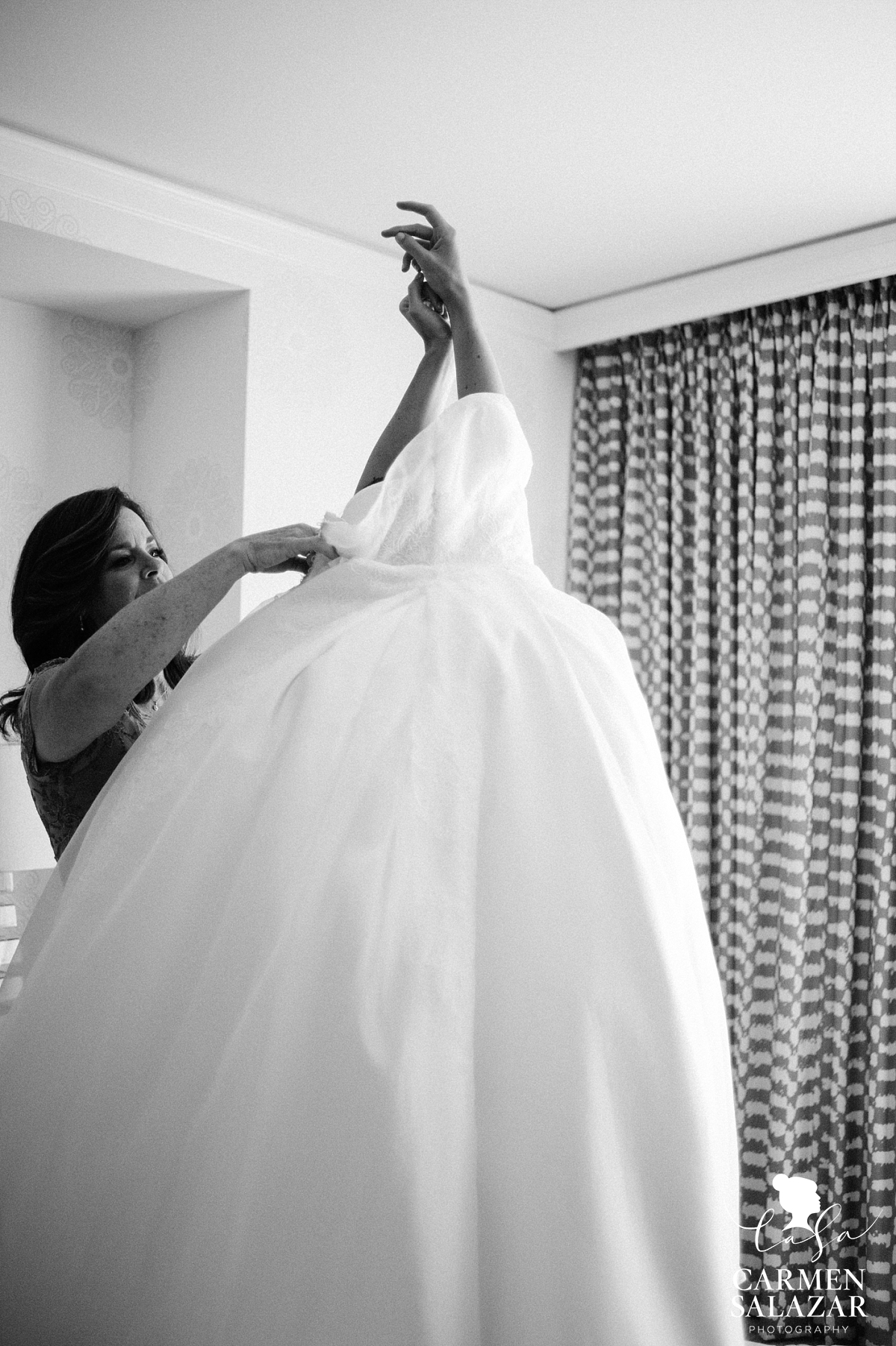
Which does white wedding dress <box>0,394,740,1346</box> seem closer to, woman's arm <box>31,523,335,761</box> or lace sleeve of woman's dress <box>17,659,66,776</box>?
woman's arm <box>31,523,335,761</box>

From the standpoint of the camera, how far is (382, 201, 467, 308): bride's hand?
1.40 meters

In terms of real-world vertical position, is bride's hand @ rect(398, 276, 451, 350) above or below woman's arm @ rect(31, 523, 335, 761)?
above

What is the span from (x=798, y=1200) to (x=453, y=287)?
290 cm

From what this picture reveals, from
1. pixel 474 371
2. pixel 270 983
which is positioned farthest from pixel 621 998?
pixel 474 371

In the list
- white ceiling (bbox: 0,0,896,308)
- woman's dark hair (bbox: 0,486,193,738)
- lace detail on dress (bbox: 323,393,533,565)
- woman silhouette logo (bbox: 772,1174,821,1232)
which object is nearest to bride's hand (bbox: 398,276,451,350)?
lace detail on dress (bbox: 323,393,533,565)

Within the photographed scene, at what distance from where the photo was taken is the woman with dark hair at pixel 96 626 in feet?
4.25

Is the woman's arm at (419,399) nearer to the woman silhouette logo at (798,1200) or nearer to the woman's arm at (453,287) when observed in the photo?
the woman's arm at (453,287)

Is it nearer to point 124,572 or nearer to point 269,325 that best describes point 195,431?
point 269,325

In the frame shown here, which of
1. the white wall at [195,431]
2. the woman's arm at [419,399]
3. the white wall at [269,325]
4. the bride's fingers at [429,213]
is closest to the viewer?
the bride's fingers at [429,213]

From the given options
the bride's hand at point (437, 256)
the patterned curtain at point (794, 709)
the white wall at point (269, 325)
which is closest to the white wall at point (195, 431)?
the white wall at point (269, 325)

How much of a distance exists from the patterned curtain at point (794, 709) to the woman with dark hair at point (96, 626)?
2135 mm

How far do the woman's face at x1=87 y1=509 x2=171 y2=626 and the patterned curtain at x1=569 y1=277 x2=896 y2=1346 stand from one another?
2248 mm

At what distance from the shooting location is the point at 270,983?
989mm

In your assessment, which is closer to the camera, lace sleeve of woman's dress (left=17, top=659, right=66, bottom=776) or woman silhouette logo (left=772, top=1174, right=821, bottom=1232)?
lace sleeve of woman's dress (left=17, top=659, right=66, bottom=776)
